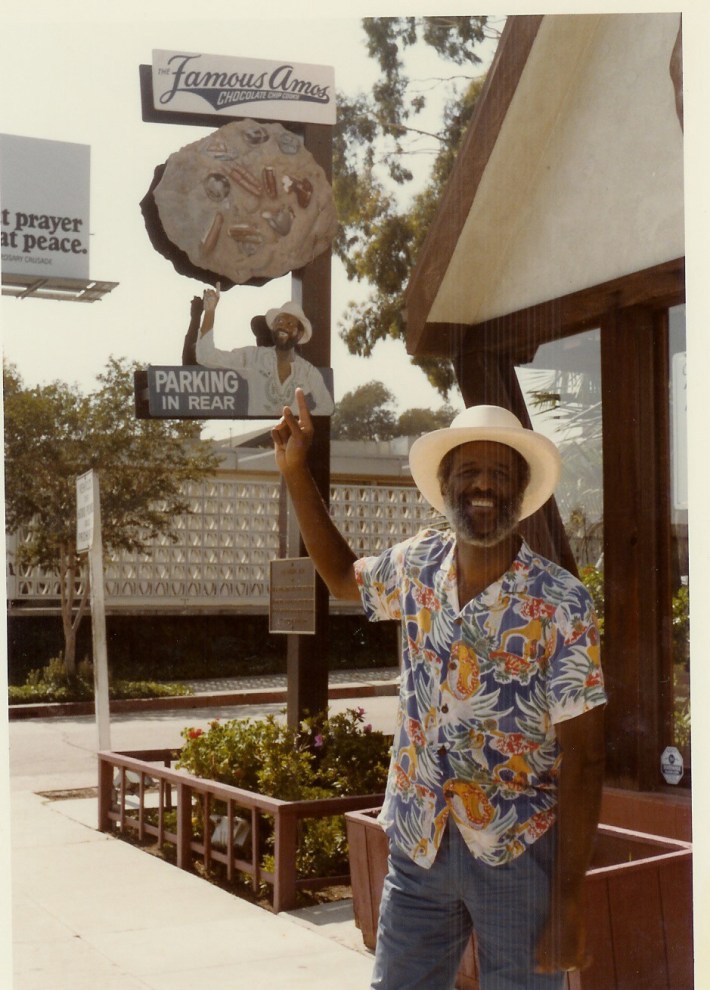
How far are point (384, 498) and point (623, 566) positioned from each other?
485 cm

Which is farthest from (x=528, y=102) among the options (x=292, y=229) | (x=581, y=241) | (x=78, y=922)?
(x=78, y=922)

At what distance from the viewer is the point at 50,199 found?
7.94 meters

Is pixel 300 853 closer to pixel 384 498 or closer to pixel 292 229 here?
pixel 292 229

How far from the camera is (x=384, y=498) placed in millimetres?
9453

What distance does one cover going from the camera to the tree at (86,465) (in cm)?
1384

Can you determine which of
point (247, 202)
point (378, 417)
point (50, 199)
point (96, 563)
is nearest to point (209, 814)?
point (96, 563)

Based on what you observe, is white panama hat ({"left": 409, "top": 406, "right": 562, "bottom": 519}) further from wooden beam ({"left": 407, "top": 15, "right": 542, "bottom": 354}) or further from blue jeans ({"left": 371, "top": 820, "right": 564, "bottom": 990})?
wooden beam ({"left": 407, "top": 15, "right": 542, "bottom": 354})

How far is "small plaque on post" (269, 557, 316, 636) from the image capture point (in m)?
6.27

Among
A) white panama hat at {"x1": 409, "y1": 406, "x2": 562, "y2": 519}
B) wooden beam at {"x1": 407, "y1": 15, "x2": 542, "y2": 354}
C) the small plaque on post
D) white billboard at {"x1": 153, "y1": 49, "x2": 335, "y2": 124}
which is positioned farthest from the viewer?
the small plaque on post

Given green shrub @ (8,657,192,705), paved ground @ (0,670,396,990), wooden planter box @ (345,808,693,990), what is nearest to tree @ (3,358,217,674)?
green shrub @ (8,657,192,705)

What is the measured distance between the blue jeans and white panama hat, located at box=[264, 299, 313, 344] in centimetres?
398

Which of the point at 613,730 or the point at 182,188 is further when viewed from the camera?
the point at 182,188

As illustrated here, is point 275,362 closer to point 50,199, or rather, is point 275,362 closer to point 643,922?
point 50,199

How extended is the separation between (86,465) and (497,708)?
12.0m
